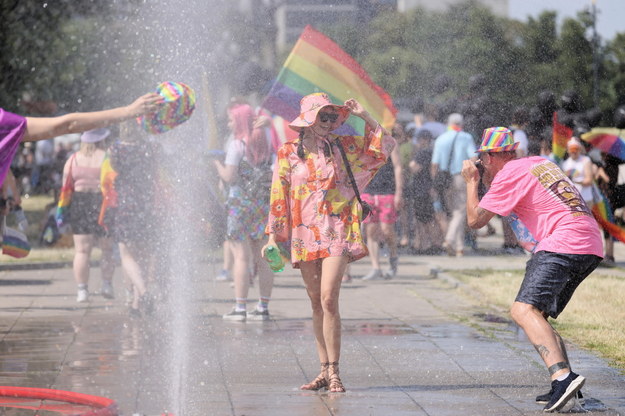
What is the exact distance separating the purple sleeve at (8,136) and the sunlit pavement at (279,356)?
188cm

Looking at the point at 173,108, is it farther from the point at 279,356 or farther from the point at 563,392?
the point at 563,392

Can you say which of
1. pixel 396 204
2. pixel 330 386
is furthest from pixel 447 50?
pixel 330 386

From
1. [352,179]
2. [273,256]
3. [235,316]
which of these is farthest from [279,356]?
[235,316]

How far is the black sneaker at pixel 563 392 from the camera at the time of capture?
23.4 feet

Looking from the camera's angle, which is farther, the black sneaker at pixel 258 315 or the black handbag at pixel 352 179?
the black sneaker at pixel 258 315

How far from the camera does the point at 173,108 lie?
8.73 metres

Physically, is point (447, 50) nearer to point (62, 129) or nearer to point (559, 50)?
point (559, 50)

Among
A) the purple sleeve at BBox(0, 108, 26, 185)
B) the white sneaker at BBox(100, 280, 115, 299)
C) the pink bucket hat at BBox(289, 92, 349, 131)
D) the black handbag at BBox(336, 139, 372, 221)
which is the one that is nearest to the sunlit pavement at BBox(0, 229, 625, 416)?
the white sneaker at BBox(100, 280, 115, 299)

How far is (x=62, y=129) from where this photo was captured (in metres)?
5.93

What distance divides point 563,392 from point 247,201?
510 cm

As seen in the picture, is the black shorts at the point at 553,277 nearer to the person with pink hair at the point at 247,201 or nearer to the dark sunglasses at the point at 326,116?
the dark sunglasses at the point at 326,116

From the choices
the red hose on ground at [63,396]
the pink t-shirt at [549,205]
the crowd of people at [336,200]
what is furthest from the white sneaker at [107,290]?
the pink t-shirt at [549,205]

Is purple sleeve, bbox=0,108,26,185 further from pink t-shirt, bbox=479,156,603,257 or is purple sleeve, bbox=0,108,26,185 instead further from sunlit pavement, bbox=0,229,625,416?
pink t-shirt, bbox=479,156,603,257

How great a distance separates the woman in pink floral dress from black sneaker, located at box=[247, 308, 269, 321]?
347 cm
